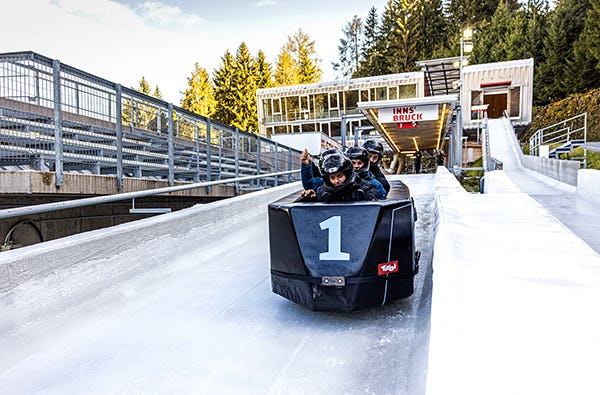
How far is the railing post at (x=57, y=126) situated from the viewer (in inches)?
175

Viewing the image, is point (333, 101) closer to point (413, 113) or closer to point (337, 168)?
point (413, 113)

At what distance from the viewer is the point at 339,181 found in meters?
2.62

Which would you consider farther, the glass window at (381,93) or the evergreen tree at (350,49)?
the evergreen tree at (350,49)

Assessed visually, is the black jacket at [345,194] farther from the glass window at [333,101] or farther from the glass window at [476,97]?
the glass window at [333,101]

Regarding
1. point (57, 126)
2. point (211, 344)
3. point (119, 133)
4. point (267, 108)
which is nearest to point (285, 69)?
point (267, 108)

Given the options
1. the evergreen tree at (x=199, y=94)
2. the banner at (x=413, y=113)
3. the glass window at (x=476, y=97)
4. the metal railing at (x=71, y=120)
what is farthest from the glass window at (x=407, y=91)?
the metal railing at (x=71, y=120)

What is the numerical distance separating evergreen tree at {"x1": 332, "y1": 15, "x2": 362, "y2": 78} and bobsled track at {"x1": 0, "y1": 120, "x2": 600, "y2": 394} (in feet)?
163

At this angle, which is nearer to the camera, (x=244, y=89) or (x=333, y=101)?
(x=333, y=101)

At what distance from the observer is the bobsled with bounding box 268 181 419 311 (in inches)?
91.0

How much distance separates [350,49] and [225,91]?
18.4 metres

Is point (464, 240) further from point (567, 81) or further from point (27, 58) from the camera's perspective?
point (567, 81)

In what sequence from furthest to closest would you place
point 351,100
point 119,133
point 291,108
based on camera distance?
point 291,108
point 351,100
point 119,133

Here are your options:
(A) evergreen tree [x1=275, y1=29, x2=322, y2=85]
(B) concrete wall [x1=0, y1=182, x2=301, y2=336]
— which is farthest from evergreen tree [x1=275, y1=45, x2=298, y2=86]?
(B) concrete wall [x1=0, y1=182, x2=301, y2=336]

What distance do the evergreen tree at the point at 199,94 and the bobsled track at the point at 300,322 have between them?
40.3 m
